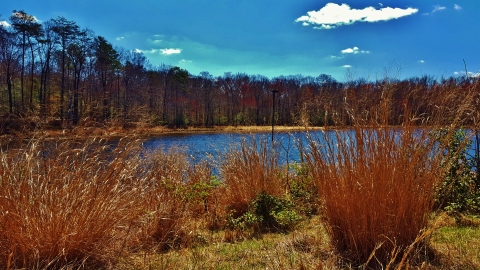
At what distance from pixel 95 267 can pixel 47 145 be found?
1.51m

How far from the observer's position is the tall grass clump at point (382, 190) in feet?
8.05

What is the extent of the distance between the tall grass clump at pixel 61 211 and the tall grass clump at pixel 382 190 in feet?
6.16

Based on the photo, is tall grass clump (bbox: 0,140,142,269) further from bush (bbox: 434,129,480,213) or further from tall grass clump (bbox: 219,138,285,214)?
bush (bbox: 434,129,480,213)

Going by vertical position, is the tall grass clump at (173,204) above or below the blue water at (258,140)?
below


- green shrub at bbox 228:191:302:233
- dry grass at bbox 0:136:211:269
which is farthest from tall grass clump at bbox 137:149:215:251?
green shrub at bbox 228:191:302:233

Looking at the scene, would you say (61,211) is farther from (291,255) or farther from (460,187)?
(460,187)

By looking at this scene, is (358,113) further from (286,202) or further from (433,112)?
(286,202)

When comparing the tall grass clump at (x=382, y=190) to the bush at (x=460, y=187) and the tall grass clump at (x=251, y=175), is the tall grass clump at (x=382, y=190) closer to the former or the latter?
the bush at (x=460, y=187)

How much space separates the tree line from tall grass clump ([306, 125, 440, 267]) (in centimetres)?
22

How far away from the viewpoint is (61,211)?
7.95 feet

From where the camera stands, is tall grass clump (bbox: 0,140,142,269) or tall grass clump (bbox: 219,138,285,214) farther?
tall grass clump (bbox: 219,138,285,214)

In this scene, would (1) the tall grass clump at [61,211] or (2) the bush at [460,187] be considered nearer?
(1) the tall grass clump at [61,211]

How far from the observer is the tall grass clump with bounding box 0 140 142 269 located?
7.63 feet

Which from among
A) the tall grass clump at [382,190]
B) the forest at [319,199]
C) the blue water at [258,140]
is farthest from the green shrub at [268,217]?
the tall grass clump at [382,190]
